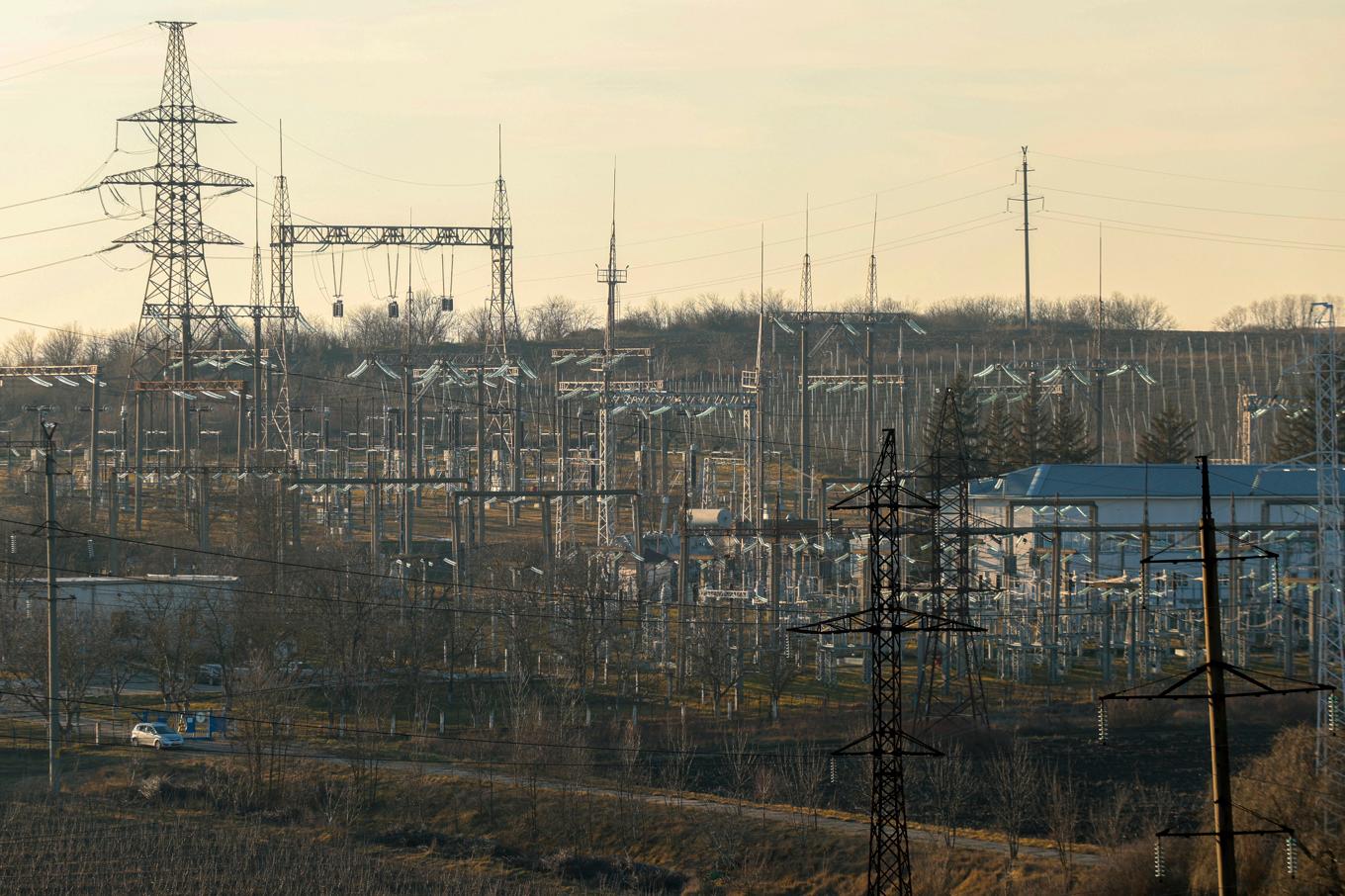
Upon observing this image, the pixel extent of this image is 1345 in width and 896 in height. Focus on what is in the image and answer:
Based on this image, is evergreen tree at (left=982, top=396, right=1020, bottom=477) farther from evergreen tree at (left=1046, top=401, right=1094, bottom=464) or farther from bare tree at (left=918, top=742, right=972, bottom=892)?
bare tree at (left=918, top=742, right=972, bottom=892)

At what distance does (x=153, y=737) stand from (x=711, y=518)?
61.2 ft

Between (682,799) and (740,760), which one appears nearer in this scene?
(682,799)

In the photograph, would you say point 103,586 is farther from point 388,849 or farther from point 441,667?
point 388,849

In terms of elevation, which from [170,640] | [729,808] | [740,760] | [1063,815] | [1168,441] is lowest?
[729,808]

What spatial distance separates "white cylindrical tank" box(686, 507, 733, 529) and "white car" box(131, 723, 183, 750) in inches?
686

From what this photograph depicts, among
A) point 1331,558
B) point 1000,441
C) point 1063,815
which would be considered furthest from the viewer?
point 1000,441

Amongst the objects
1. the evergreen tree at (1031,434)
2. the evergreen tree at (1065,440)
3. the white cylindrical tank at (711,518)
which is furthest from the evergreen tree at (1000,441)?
the white cylindrical tank at (711,518)

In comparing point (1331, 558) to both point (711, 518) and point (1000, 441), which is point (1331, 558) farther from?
point (1000, 441)

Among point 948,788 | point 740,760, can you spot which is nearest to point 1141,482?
point 948,788

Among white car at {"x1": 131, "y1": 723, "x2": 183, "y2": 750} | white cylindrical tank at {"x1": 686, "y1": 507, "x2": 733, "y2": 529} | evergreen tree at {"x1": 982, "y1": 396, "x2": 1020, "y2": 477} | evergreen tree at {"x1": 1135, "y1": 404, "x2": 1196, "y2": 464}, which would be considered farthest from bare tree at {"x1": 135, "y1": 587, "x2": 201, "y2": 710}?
evergreen tree at {"x1": 1135, "y1": 404, "x2": 1196, "y2": 464}

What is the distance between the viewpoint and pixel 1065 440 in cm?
5006

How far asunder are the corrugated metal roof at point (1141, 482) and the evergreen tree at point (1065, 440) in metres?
7.18

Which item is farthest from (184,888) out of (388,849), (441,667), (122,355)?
(122,355)

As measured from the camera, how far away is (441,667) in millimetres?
31734
